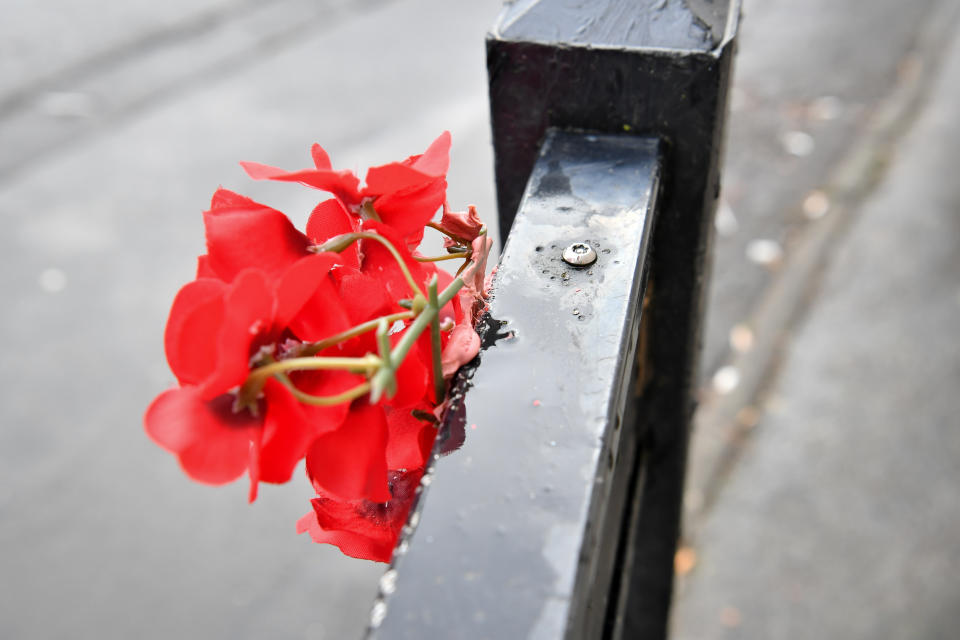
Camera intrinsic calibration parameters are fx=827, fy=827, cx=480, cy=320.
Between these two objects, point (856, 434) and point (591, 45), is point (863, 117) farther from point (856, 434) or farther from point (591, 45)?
point (591, 45)

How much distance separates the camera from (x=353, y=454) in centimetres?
63

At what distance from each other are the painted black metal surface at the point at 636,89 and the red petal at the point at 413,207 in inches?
15.2

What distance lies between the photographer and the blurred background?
2543mm

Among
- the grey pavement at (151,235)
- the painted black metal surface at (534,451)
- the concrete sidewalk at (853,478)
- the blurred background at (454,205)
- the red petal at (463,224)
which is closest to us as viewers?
the painted black metal surface at (534,451)

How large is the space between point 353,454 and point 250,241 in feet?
0.61

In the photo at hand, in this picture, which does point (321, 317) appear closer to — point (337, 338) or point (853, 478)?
point (337, 338)

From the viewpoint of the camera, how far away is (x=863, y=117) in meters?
4.64

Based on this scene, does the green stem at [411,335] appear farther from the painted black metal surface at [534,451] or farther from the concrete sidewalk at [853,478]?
the concrete sidewalk at [853,478]

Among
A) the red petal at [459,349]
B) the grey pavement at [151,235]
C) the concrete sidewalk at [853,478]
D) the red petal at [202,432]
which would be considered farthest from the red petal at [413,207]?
the concrete sidewalk at [853,478]

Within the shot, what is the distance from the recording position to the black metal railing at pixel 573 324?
57cm

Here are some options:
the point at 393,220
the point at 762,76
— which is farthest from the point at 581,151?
the point at 762,76

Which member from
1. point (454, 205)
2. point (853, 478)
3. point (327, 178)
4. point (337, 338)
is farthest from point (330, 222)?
point (454, 205)

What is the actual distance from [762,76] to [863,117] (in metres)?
0.72

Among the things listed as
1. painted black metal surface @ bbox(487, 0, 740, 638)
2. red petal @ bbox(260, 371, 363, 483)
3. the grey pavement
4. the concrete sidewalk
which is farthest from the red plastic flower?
the concrete sidewalk
